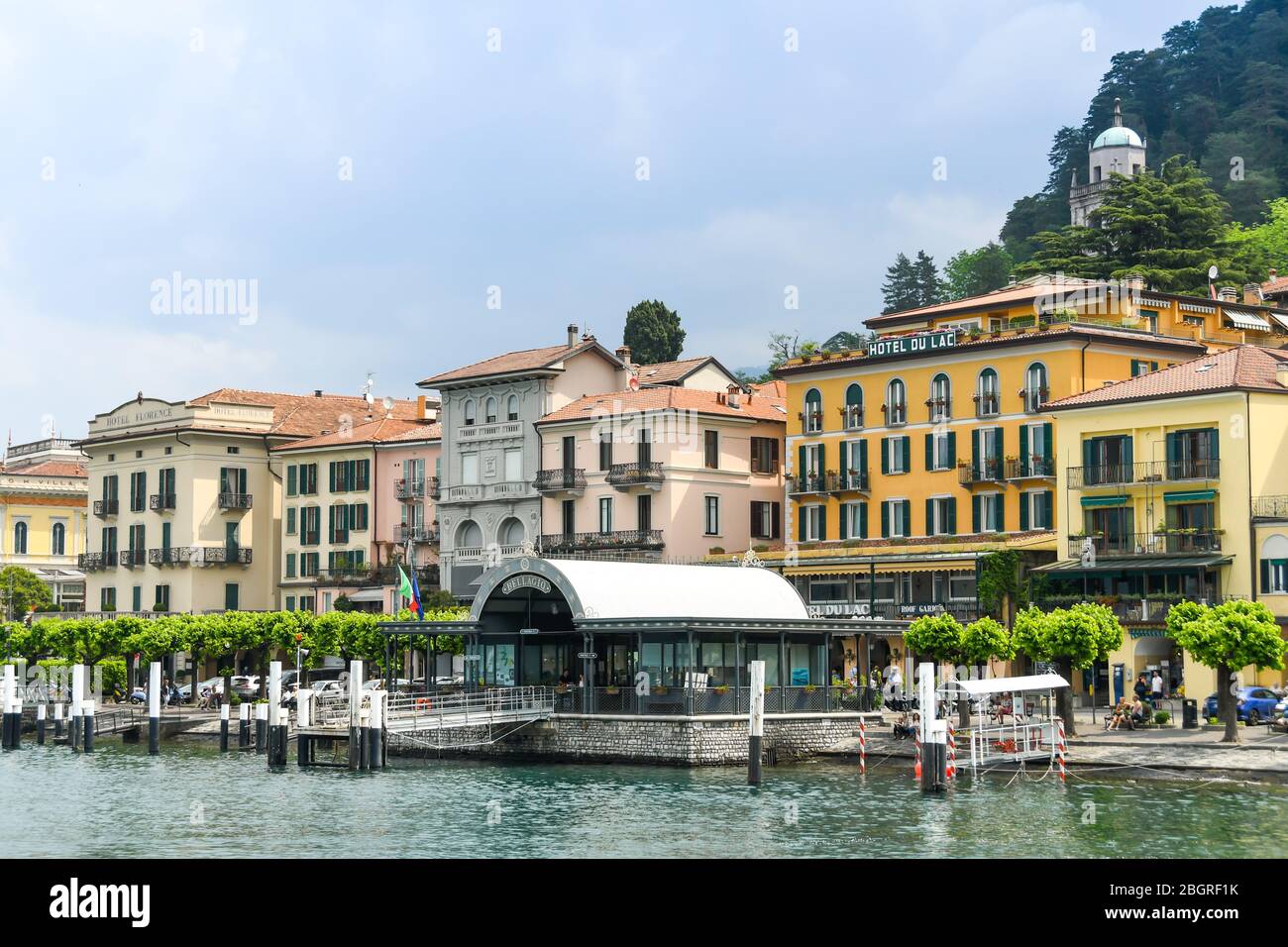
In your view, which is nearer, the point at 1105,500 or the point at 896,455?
the point at 1105,500

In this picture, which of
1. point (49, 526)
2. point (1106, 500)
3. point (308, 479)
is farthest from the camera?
point (49, 526)

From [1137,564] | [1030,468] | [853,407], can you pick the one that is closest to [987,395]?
[1030,468]

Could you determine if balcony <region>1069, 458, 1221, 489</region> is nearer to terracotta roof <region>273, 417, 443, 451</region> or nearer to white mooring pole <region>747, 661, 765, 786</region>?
white mooring pole <region>747, 661, 765, 786</region>

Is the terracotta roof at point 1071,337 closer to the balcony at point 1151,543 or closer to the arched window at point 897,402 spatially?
the arched window at point 897,402

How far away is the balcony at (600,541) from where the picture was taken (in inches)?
3364

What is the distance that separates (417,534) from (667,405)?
1916cm

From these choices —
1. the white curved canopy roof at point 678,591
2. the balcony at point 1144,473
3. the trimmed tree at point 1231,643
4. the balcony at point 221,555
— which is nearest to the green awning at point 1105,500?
the balcony at point 1144,473

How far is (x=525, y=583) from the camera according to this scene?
6059 cm

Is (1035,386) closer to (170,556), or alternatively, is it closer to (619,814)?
(619,814)

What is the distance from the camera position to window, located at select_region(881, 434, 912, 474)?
79438 millimetres

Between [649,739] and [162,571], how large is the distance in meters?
55.4

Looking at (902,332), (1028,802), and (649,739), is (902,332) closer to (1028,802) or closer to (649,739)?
(649,739)

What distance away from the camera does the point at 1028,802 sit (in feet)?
144

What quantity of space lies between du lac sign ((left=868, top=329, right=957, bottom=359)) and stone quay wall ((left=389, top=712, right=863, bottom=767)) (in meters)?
24.1
